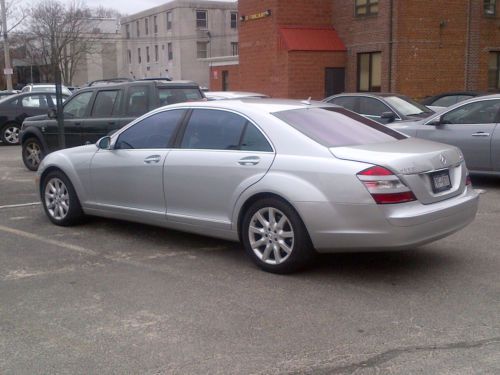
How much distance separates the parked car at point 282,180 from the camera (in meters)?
4.98

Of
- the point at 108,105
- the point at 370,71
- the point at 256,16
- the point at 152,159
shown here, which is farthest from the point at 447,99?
the point at 152,159

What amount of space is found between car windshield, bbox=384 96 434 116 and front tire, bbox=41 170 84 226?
287 inches

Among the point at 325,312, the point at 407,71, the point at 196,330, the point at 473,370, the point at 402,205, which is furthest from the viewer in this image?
the point at 407,71

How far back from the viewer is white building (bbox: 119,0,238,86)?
188ft

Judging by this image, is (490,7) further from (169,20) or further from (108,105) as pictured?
(169,20)

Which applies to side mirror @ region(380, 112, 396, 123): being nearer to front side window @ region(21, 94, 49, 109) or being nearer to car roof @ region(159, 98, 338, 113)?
car roof @ region(159, 98, 338, 113)

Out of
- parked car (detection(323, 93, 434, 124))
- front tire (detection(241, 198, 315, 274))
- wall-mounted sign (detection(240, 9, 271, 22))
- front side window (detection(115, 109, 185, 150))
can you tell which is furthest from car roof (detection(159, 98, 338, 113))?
wall-mounted sign (detection(240, 9, 271, 22))

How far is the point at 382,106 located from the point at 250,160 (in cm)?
763

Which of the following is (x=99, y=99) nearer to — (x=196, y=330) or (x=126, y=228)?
(x=126, y=228)

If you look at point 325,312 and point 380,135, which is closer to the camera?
point 325,312

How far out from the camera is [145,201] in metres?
6.47

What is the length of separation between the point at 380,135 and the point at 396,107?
6.87 meters

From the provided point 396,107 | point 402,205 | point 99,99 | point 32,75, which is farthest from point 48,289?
point 32,75

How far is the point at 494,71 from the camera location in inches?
992
